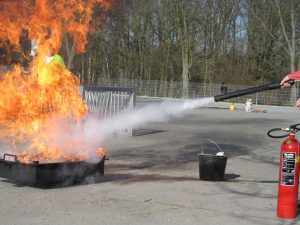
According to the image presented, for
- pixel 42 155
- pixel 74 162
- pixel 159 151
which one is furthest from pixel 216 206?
pixel 159 151

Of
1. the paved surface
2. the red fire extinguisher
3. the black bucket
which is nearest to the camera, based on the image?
the paved surface

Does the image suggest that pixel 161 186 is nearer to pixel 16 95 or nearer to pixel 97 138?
pixel 97 138

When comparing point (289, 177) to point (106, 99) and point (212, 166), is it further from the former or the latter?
point (106, 99)

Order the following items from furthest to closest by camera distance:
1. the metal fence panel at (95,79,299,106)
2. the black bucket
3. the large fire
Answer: the metal fence panel at (95,79,299,106)
the black bucket
the large fire

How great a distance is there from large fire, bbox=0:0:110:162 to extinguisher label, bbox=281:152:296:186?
3290mm

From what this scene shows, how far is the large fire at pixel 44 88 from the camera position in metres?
8.70

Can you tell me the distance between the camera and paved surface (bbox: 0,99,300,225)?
6.48 meters

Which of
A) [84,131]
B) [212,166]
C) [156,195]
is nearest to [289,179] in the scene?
[156,195]

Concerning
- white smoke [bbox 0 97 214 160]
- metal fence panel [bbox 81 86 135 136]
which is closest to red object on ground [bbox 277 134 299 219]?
white smoke [bbox 0 97 214 160]

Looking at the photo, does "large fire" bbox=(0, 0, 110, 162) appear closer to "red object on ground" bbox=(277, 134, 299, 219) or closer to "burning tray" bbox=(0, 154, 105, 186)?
"burning tray" bbox=(0, 154, 105, 186)

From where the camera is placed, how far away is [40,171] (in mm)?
7770

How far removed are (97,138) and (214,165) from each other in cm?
241

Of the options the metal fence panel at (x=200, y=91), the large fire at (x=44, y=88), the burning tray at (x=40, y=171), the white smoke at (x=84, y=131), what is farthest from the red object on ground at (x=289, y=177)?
the metal fence panel at (x=200, y=91)

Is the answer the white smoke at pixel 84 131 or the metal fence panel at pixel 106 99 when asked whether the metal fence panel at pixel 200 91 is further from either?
the white smoke at pixel 84 131
